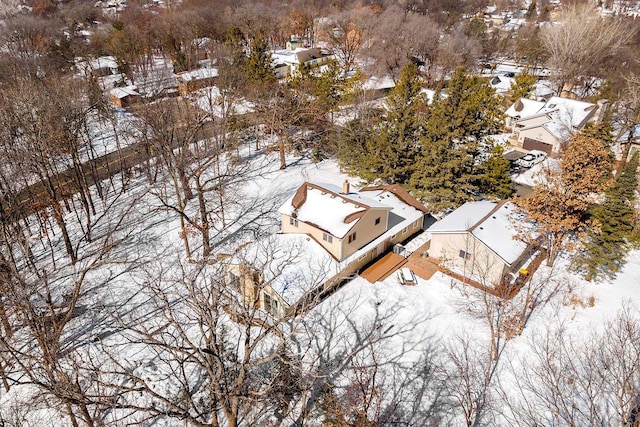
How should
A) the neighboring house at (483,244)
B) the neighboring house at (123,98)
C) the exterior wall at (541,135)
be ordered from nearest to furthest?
the neighboring house at (483,244)
the exterior wall at (541,135)
the neighboring house at (123,98)

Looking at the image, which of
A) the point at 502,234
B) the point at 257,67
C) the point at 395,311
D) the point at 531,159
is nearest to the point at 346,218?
the point at 395,311

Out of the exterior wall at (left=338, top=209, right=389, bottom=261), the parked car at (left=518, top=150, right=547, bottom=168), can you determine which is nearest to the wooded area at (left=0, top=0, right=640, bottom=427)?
the exterior wall at (left=338, top=209, right=389, bottom=261)

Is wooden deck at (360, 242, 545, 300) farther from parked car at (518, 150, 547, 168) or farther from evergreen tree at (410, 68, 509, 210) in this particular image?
parked car at (518, 150, 547, 168)

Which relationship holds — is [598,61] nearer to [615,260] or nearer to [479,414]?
[615,260]

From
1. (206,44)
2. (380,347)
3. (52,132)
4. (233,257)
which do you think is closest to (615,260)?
Result: (380,347)

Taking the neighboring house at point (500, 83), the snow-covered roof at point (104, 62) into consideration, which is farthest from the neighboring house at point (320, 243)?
the snow-covered roof at point (104, 62)

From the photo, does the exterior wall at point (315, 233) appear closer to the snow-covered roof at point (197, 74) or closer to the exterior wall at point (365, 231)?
the exterior wall at point (365, 231)
